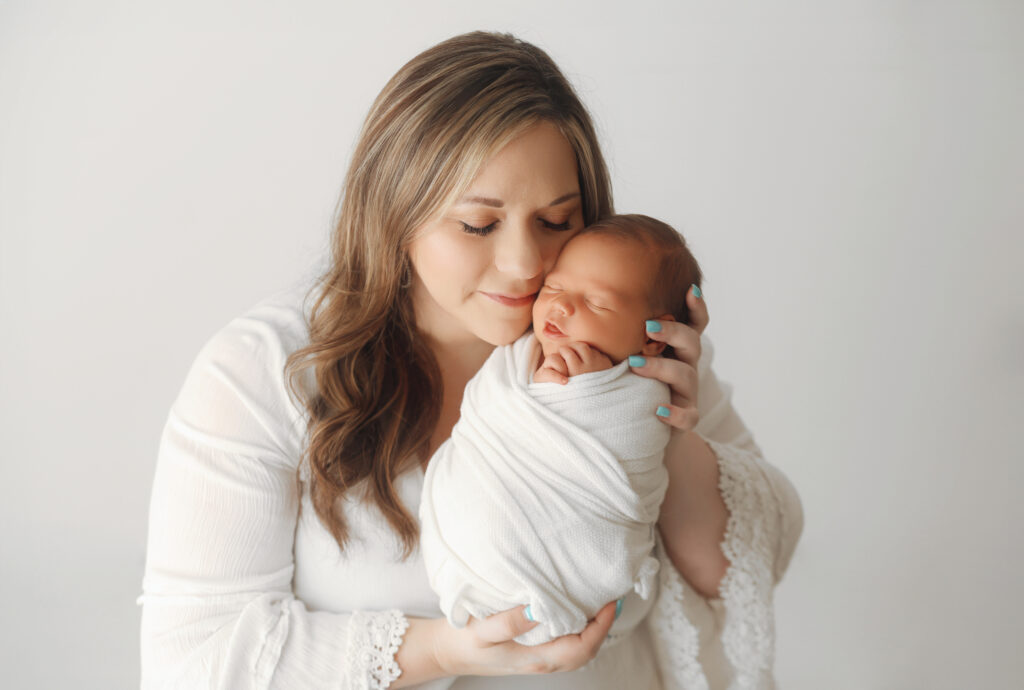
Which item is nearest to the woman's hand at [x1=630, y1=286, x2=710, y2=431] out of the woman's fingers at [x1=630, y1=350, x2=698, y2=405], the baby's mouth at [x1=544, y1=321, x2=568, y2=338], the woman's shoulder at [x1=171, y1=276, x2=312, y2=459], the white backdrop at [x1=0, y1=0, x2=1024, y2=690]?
the woman's fingers at [x1=630, y1=350, x2=698, y2=405]

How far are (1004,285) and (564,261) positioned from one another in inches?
71.8

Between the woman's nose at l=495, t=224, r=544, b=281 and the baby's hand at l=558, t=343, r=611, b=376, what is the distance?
13cm

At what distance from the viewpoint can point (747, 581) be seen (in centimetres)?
150

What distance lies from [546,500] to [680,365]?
31 cm

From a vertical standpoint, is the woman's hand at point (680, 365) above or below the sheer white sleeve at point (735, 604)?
above

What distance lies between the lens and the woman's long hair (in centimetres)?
126

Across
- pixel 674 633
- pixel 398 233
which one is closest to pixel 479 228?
pixel 398 233

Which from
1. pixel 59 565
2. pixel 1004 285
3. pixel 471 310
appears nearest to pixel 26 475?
pixel 59 565

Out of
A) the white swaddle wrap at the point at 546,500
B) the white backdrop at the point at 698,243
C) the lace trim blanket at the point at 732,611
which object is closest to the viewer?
the white swaddle wrap at the point at 546,500

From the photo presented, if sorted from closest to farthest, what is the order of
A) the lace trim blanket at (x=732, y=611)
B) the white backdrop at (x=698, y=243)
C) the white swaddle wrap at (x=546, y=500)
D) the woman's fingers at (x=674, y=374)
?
the white swaddle wrap at (x=546, y=500) → the woman's fingers at (x=674, y=374) → the lace trim blanket at (x=732, y=611) → the white backdrop at (x=698, y=243)

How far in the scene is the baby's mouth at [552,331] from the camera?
1210 millimetres

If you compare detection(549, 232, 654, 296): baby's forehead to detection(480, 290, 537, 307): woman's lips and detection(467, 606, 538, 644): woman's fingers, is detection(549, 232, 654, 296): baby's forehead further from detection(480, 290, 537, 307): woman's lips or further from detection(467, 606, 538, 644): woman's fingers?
detection(467, 606, 538, 644): woman's fingers

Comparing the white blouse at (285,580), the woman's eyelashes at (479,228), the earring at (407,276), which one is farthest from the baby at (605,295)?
the white blouse at (285,580)

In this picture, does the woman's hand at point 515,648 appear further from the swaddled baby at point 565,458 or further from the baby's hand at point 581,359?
the baby's hand at point 581,359
